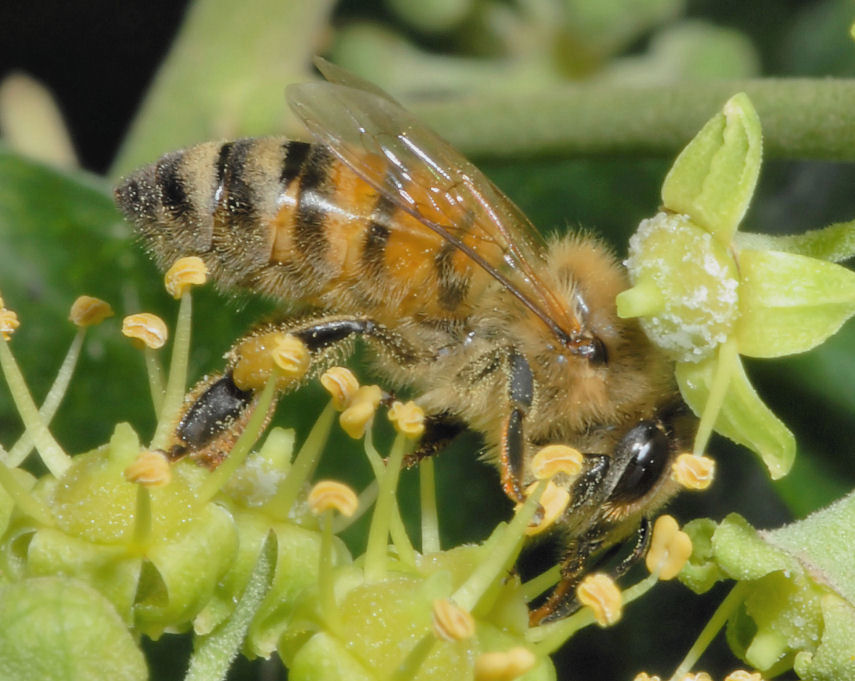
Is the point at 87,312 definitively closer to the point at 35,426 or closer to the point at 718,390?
the point at 35,426

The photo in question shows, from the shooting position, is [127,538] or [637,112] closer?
[127,538]

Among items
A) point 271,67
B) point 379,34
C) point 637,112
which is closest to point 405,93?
point 379,34

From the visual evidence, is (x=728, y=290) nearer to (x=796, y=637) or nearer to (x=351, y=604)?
(x=796, y=637)

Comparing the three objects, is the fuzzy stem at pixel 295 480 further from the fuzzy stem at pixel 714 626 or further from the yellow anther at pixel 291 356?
the fuzzy stem at pixel 714 626

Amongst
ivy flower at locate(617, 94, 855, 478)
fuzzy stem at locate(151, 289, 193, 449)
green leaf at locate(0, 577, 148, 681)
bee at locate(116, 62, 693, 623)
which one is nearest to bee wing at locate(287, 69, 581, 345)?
bee at locate(116, 62, 693, 623)

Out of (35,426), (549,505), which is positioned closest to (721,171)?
(549,505)
